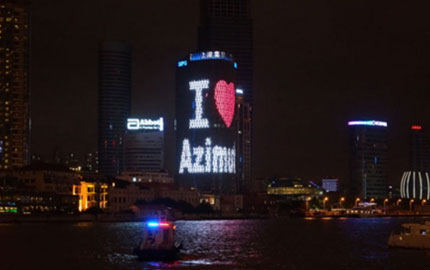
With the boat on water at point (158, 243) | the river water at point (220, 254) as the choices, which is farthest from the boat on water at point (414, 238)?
the boat on water at point (158, 243)

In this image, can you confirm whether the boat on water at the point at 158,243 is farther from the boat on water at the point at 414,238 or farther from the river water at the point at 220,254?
the boat on water at the point at 414,238

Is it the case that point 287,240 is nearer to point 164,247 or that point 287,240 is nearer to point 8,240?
point 8,240

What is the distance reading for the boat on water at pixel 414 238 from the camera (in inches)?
4628

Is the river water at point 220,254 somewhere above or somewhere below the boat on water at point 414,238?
below

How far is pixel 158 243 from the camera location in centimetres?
9988

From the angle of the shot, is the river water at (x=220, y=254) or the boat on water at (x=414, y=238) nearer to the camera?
the river water at (x=220, y=254)

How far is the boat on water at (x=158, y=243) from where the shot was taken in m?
98.8

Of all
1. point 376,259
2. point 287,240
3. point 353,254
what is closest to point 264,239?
point 287,240

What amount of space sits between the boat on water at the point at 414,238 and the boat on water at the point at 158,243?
1425 inches

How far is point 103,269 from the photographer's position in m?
95.2

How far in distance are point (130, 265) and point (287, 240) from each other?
59899mm

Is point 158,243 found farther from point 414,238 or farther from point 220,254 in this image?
point 414,238

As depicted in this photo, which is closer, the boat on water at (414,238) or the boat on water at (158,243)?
the boat on water at (158,243)

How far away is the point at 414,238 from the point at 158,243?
3805 cm
